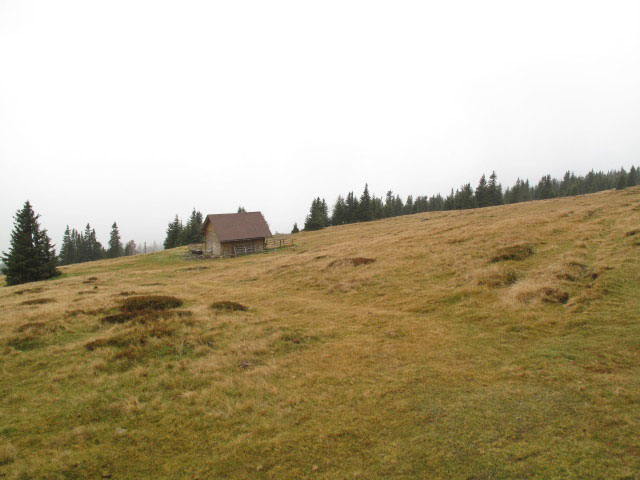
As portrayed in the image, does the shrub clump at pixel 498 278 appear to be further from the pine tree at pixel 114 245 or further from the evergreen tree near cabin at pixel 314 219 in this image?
the pine tree at pixel 114 245

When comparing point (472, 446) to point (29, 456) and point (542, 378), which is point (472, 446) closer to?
point (542, 378)

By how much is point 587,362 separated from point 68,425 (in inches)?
564

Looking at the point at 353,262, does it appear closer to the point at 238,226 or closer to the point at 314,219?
the point at 238,226

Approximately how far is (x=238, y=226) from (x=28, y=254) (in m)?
31.1

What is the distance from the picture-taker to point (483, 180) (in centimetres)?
10650

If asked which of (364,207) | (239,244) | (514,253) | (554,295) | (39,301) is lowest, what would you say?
(554,295)

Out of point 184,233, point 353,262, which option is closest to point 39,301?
point 353,262

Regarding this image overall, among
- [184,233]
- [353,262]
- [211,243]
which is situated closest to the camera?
[353,262]

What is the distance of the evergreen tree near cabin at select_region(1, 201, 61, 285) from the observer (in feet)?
152

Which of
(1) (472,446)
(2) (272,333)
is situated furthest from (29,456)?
(1) (472,446)

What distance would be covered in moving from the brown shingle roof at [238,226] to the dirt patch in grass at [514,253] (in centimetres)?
4401

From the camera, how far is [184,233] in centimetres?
9569

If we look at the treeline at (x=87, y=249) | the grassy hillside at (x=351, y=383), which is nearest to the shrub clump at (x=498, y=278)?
the grassy hillside at (x=351, y=383)

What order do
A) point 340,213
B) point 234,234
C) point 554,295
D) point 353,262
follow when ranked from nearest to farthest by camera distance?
point 554,295 < point 353,262 < point 234,234 < point 340,213
